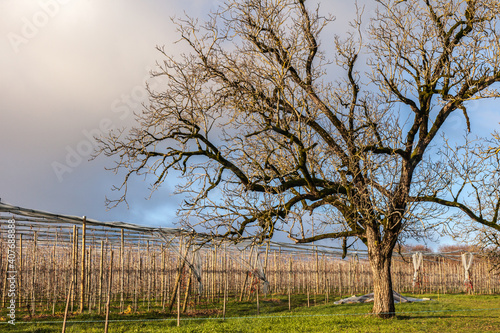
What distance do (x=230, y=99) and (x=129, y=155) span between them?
119 inches

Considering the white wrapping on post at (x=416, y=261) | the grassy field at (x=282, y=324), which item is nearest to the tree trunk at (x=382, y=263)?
the grassy field at (x=282, y=324)

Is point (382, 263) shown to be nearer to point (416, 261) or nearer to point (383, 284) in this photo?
point (383, 284)

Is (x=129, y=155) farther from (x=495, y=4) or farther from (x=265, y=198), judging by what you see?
(x=495, y=4)

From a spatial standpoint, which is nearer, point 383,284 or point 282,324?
point 282,324

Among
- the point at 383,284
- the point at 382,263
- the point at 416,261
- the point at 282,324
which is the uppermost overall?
the point at 382,263

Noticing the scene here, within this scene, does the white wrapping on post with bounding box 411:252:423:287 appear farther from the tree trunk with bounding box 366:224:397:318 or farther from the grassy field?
the tree trunk with bounding box 366:224:397:318

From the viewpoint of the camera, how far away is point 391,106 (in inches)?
541

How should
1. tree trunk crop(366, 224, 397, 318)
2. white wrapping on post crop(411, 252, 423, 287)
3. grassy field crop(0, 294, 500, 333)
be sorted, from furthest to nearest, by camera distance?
white wrapping on post crop(411, 252, 423, 287) → tree trunk crop(366, 224, 397, 318) → grassy field crop(0, 294, 500, 333)

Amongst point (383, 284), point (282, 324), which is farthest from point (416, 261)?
point (282, 324)

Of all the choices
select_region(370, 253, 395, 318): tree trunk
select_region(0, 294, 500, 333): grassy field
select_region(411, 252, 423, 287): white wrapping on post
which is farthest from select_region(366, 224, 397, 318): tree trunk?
select_region(411, 252, 423, 287): white wrapping on post

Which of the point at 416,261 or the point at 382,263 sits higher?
the point at 382,263

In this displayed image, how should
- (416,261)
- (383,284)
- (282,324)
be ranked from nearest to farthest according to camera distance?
(282,324)
(383,284)
(416,261)

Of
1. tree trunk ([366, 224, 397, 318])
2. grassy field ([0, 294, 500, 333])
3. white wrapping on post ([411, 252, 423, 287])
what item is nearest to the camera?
grassy field ([0, 294, 500, 333])

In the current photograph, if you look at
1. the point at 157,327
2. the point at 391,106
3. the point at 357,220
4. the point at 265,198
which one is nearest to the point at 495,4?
the point at 391,106
